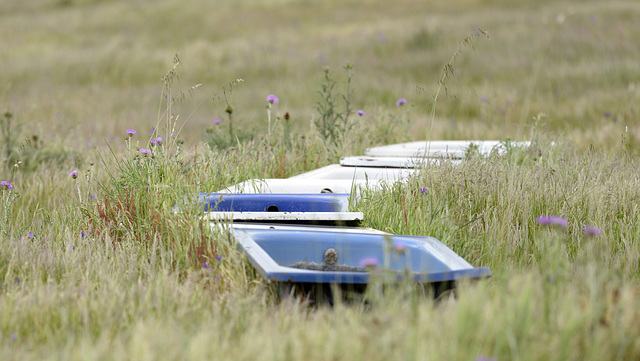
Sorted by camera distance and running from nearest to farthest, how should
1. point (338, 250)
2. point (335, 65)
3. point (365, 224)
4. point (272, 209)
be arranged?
1. point (338, 250)
2. point (365, 224)
3. point (272, 209)
4. point (335, 65)

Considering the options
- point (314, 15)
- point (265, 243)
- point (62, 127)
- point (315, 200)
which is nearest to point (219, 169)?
point (315, 200)

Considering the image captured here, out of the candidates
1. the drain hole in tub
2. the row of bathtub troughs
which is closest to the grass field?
the row of bathtub troughs

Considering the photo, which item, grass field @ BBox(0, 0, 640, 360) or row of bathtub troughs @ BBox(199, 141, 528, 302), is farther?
row of bathtub troughs @ BBox(199, 141, 528, 302)

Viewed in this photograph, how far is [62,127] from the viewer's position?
8.17 meters

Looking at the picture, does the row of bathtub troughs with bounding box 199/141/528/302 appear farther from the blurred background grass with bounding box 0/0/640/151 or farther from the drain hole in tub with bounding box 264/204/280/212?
the blurred background grass with bounding box 0/0/640/151

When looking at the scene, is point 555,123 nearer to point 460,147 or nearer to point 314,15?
point 460,147

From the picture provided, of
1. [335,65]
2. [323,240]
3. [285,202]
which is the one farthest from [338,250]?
[335,65]

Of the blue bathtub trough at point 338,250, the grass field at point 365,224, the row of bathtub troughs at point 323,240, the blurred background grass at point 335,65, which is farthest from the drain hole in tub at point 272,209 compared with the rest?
the blurred background grass at point 335,65

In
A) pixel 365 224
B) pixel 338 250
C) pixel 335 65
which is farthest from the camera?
pixel 335 65

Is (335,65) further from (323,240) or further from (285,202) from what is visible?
(323,240)

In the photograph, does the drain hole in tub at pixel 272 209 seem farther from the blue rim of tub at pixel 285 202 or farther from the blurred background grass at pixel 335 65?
the blurred background grass at pixel 335 65

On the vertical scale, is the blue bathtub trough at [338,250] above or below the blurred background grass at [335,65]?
below

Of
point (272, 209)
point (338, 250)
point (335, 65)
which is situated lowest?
point (338, 250)

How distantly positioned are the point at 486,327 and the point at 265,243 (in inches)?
59.9
